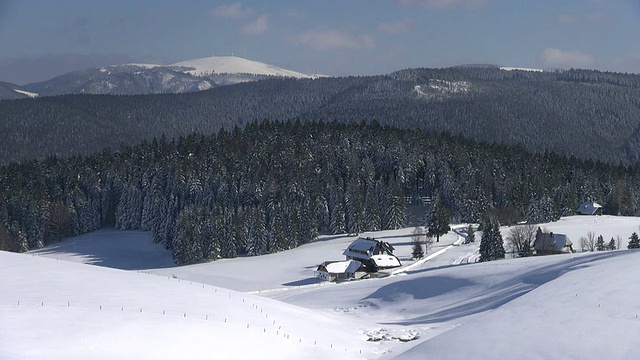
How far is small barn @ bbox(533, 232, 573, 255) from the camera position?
2958 inches

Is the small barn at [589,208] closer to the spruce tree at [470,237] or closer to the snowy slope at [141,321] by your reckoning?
the spruce tree at [470,237]

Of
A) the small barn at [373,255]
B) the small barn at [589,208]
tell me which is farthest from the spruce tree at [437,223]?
the small barn at [589,208]

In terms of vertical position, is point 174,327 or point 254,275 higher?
point 174,327

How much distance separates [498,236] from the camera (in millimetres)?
73312

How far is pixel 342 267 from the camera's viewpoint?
75062mm

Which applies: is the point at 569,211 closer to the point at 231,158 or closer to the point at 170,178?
the point at 231,158

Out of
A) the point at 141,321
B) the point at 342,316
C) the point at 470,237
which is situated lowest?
the point at 342,316

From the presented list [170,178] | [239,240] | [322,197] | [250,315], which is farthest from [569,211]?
[250,315]

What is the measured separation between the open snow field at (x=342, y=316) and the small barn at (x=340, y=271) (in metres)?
16.2

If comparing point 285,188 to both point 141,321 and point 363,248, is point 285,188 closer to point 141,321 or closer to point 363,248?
point 363,248

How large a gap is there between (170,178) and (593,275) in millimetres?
91110

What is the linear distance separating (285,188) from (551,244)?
1805 inches

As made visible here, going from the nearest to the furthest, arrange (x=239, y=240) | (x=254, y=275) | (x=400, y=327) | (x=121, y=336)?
(x=121, y=336)
(x=400, y=327)
(x=254, y=275)
(x=239, y=240)

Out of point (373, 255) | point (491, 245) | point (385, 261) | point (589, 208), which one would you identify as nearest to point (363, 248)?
point (373, 255)
